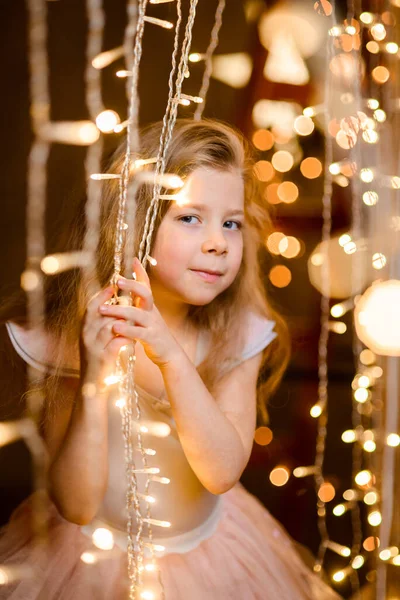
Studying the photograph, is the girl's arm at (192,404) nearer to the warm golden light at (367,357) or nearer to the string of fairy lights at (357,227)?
the string of fairy lights at (357,227)

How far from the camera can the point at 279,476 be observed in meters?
1.67

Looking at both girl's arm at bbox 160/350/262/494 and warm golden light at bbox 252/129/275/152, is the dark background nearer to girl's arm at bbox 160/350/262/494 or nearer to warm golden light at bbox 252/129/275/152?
warm golden light at bbox 252/129/275/152

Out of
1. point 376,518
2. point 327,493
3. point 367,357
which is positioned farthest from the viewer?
point 327,493

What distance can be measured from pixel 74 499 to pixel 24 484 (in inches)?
27.5

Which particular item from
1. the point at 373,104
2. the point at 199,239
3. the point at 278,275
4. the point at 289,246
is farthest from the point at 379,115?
the point at 278,275

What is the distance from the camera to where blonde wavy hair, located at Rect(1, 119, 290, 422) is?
857mm

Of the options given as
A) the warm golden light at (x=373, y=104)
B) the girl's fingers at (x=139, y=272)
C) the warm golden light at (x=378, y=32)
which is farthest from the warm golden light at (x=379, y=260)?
the girl's fingers at (x=139, y=272)

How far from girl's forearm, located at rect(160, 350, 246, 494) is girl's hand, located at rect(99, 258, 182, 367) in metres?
0.02

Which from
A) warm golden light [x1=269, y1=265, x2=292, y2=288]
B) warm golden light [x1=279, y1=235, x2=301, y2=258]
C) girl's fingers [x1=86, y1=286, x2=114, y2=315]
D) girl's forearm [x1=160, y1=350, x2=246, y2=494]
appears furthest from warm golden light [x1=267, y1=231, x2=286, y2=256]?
girl's fingers [x1=86, y1=286, x2=114, y2=315]

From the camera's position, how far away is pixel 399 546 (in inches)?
40.6

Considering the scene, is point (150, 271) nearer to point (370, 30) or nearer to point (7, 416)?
point (7, 416)

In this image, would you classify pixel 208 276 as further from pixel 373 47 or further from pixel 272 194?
pixel 272 194

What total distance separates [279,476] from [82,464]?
958 mm

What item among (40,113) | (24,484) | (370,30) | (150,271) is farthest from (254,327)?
(24,484)
